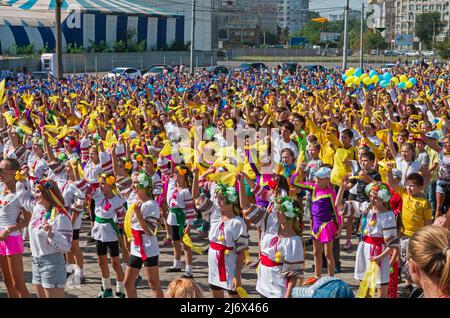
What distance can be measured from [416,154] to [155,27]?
192ft

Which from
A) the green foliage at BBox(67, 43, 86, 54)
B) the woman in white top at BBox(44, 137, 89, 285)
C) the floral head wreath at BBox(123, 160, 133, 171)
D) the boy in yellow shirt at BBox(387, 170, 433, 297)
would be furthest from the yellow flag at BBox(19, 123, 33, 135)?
the green foliage at BBox(67, 43, 86, 54)

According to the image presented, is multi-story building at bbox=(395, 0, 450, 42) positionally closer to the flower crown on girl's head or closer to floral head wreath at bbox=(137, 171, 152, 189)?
the flower crown on girl's head

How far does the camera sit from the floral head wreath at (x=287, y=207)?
6.41m

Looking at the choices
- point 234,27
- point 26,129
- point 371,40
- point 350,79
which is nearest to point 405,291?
point 26,129

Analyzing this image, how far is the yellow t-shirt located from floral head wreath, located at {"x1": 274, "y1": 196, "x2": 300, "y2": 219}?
1804 mm

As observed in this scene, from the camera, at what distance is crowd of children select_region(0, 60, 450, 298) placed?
6711 mm

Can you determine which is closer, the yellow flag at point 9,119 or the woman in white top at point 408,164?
the woman in white top at point 408,164

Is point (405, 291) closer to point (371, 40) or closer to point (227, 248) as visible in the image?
point (227, 248)

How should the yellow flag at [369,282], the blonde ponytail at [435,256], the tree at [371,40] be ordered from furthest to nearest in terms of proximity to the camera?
1. the tree at [371,40]
2. the yellow flag at [369,282]
3. the blonde ponytail at [435,256]

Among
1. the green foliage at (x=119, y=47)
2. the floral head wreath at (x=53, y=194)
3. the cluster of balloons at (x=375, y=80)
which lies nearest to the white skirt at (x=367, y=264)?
the floral head wreath at (x=53, y=194)

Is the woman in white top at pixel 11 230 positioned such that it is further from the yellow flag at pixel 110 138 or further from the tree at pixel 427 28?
the tree at pixel 427 28

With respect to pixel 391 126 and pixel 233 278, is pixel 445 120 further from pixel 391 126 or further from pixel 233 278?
pixel 233 278

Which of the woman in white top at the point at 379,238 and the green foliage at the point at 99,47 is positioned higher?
the green foliage at the point at 99,47
